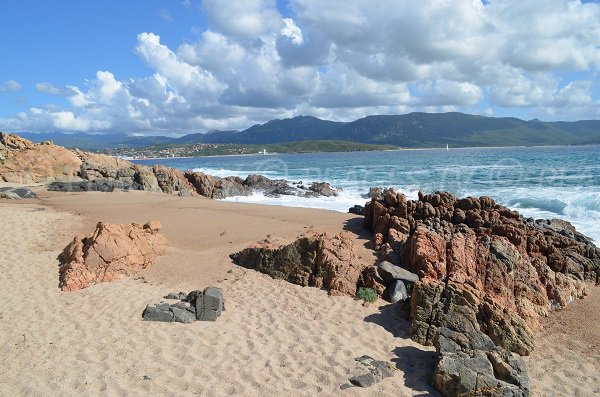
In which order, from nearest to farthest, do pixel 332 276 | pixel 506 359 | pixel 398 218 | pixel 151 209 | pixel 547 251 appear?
pixel 506 359 < pixel 332 276 < pixel 547 251 < pixel 398 218 < pixel 151 209

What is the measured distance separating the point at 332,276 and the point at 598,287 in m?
7.15

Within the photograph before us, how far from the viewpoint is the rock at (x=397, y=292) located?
10.3 meters

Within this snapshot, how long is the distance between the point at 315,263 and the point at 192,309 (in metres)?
3.63

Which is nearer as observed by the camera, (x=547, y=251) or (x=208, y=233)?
(x=547, y=251)

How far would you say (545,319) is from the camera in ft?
32.6

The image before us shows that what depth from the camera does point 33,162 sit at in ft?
97.2

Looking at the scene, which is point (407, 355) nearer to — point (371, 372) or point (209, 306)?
point (371, 372)

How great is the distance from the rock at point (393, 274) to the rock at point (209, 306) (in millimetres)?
4086

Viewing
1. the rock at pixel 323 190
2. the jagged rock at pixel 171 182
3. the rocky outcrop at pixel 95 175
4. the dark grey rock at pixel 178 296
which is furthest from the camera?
the rock at pixel 323 190

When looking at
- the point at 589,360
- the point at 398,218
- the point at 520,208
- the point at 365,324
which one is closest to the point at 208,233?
the point at 398,218

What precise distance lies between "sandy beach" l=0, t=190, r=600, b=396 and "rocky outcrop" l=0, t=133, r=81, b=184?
17058mm

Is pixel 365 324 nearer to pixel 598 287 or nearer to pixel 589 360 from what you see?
pixel 589 360

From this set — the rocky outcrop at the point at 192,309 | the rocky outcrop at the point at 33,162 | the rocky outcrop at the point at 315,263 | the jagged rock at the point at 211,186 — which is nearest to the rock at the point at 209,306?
the rocky outcrop at the point at 192,309

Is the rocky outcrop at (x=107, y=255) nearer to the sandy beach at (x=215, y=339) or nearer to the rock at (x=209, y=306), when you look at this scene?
the sandy beach at (x=215, y=339)
